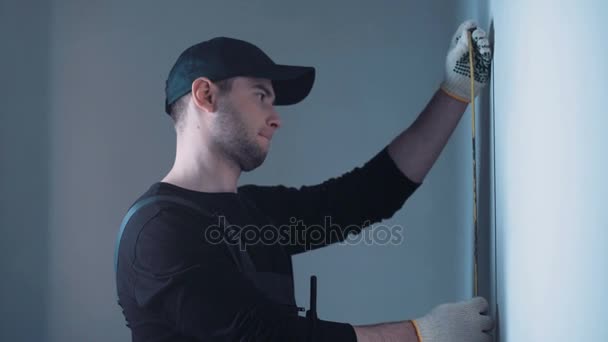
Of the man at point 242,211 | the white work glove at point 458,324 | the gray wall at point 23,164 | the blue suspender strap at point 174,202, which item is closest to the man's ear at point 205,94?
the man at point 242,211

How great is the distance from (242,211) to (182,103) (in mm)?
265

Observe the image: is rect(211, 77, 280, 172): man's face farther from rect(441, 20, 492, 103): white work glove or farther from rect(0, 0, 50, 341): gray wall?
rect(0, 0, 50, 341): gray wall

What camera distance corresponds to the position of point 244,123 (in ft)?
4.95

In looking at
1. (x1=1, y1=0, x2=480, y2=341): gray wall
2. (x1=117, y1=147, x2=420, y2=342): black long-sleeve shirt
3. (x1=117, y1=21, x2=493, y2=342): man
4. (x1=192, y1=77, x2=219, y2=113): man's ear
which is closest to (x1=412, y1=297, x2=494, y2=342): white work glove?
(x1=117, y1=21, x2=493, y2=342): man

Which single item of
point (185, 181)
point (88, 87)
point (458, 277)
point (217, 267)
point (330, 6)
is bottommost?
point (458, 277)

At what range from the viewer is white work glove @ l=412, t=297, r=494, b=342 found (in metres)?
1.25

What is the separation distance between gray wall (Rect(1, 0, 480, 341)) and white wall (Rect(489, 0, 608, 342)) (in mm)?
1071

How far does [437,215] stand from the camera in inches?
85.0

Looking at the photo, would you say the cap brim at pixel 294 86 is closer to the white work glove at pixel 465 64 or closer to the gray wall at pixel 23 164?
the white work glove at pixel 465 64

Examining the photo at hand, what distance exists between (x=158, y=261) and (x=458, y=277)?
1.13m

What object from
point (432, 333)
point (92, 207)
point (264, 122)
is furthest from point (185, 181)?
point (92, 207)

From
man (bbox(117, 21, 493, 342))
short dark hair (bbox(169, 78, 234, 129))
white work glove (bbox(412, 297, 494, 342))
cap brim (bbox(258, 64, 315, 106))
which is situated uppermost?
cap brim (bbox(258, 64, 315, 106))

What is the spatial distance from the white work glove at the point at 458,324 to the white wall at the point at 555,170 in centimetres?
16

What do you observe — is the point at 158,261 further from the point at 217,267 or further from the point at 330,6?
Answer: the point at 330,6
